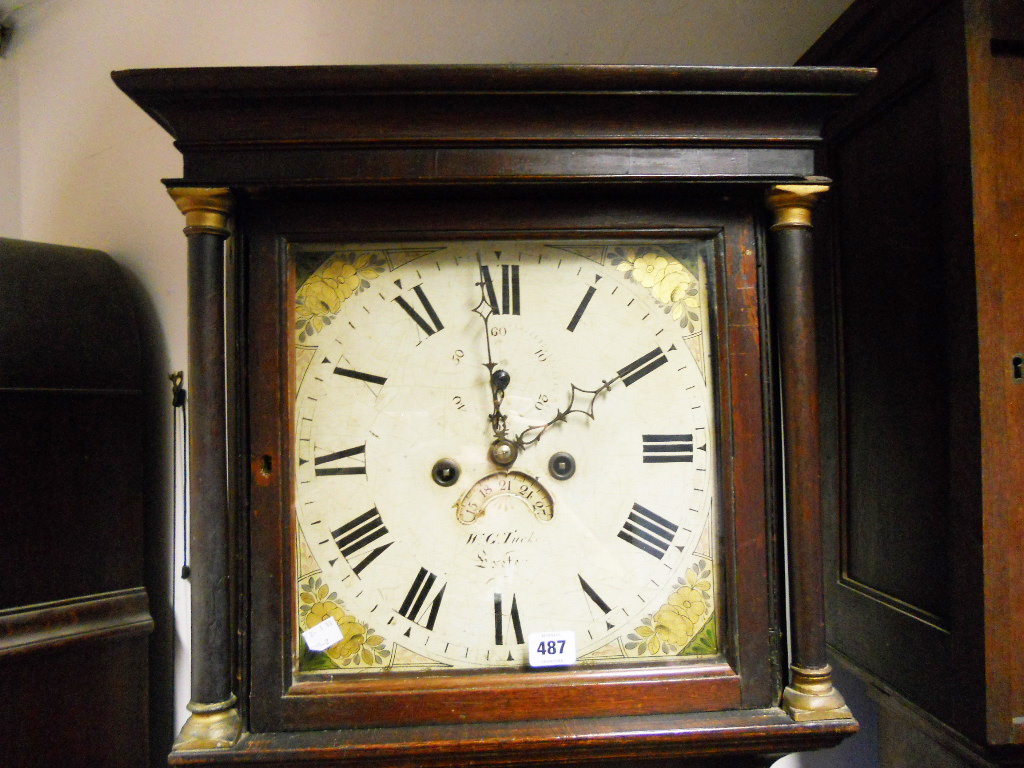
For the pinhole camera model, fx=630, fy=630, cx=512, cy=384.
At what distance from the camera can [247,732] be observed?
78 centimetres

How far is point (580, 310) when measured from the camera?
840mm

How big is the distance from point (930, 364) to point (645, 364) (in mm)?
392

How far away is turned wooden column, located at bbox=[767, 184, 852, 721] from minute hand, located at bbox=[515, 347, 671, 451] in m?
0.16

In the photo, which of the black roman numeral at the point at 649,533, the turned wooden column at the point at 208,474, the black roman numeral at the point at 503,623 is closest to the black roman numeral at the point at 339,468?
the turned wooden column at the point at 208,474

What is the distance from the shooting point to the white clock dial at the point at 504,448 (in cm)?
81

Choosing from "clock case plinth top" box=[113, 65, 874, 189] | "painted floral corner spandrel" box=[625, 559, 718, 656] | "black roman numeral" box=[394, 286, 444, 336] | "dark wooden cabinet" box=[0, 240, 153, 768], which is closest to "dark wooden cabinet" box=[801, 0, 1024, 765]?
"clock case plinth top" box=[113, 65, 874, 189]

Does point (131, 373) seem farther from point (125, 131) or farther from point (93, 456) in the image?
point (125, 131)

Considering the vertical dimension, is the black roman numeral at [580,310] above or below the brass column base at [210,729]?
above

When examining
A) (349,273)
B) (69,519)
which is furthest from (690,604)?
(69,519)

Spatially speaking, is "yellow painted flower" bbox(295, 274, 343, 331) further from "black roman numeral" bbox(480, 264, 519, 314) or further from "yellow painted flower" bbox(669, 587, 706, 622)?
"yellow painted flower" bbox(669, 587, 706, 622)

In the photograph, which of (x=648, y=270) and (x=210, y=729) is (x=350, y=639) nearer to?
(x=210, y=729)

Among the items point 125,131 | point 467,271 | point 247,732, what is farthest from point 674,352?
point 125,131

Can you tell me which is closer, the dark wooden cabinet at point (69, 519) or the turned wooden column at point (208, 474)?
the turned wooden column at point (208, 474)

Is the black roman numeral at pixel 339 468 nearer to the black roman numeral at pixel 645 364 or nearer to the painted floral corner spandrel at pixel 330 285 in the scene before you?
the painted floral corner spandrel at pixel 330 285
